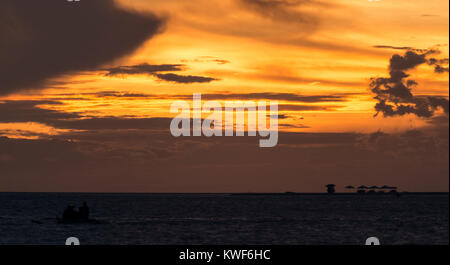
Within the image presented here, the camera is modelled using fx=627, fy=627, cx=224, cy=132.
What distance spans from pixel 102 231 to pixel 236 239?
23696 mm

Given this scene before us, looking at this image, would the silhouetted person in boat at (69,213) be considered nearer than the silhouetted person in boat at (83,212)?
No

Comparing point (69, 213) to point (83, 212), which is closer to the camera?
point (83, 212)

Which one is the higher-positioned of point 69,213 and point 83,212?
point 69,213

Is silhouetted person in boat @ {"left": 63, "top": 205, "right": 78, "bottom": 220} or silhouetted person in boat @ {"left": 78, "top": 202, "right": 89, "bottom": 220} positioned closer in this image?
silhouetted person in boat @ {"left": 78, "top": 202, "right": 89, "bottom": 220}

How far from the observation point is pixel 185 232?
96875 millimetres

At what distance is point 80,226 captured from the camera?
341 ft
